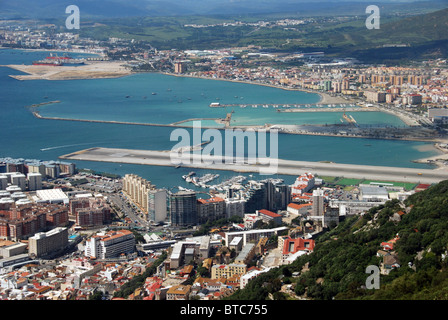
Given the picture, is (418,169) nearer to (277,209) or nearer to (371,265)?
(277,209)

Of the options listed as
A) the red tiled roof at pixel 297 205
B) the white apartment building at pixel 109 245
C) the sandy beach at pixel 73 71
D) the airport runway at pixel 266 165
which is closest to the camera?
the white apartment building at pixel 109 245

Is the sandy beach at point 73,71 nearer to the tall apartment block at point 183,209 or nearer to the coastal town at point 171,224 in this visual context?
the coastal town at point 171,224

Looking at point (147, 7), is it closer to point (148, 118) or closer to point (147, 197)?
point (148, 118)

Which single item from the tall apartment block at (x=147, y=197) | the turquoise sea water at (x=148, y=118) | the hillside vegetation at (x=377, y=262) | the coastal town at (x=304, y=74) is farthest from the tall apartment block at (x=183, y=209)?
the coastal town at (x=304, y=74)

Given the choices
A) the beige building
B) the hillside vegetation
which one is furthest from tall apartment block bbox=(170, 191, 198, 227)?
the hillside vegetation

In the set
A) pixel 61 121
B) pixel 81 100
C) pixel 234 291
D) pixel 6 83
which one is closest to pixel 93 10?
pixel 6 83
